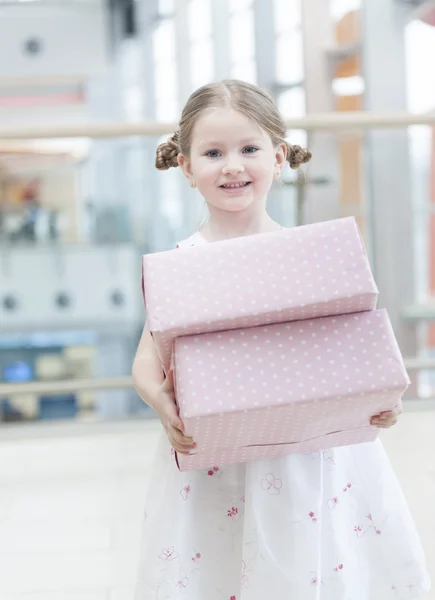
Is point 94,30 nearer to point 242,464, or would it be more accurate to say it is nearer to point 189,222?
point 189,222

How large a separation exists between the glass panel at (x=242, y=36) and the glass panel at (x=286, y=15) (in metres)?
0.17

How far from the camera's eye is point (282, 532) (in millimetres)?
840

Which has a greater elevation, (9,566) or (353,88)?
(353,88)

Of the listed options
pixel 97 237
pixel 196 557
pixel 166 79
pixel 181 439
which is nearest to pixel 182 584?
pixel 196 557

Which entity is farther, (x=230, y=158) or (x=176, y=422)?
(x=230, y=158)

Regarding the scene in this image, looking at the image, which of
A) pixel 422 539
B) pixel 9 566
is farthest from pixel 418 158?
pixel 9 566

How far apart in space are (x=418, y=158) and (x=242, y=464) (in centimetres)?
219

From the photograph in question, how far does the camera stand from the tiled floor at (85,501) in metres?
1.20

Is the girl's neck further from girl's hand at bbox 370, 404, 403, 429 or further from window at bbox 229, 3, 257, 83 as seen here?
window at bbox 229, 3, 257, 83

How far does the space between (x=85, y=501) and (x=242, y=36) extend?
13.3 feet

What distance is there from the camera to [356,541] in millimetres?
904

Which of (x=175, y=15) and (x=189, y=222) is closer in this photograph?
(x=189, y=222)

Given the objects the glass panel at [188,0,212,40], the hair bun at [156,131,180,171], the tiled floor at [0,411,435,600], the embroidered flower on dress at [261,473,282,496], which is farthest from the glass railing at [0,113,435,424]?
the glass panel at [188,0,212,40]

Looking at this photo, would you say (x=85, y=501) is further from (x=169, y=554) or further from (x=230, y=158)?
(x=230, y=158)
